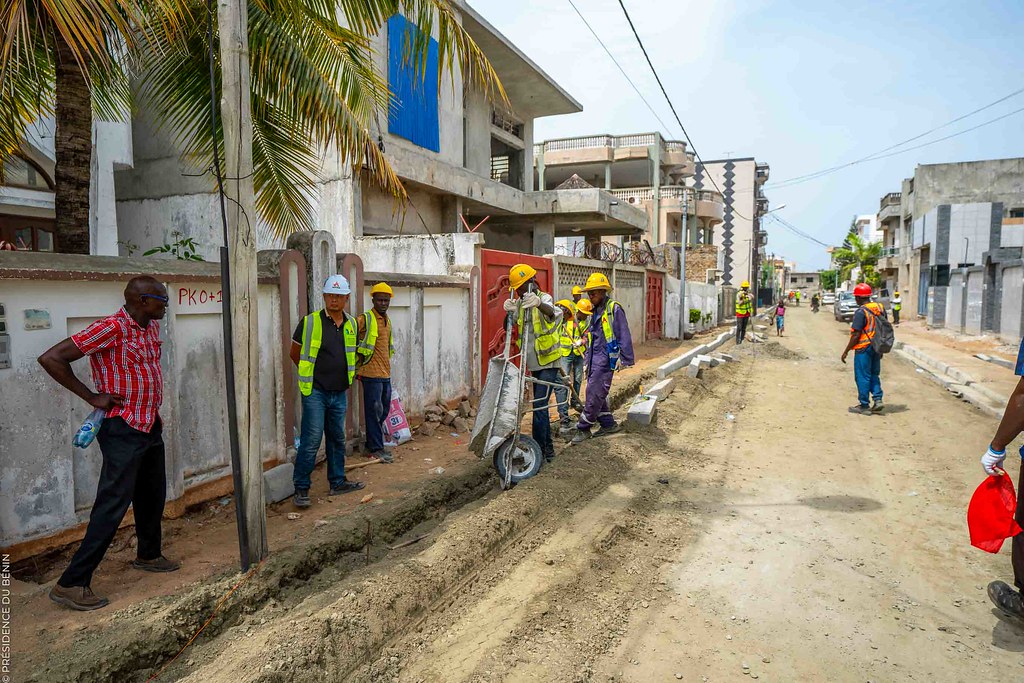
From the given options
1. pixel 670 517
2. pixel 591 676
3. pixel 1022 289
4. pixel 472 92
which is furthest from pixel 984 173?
pixel 591 676

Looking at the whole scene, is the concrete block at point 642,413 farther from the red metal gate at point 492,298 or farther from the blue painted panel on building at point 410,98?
the blue painted panel on building at point 410,98

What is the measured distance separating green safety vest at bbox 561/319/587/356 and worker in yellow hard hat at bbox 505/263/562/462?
0.68 feet

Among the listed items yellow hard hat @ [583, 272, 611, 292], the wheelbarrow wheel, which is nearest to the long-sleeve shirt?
yellow hard hat @ [583, 272, 611, 292]

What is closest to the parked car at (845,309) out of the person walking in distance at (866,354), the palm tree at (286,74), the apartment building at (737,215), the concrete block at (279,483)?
the apartment building at (737,215)

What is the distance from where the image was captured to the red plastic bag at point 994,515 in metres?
3.46

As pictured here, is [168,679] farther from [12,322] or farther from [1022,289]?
[1022,289]

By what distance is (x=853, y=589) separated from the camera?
388 cm

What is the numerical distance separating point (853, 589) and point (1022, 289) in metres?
17.5

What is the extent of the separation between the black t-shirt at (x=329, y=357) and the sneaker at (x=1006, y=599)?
15.8 feet

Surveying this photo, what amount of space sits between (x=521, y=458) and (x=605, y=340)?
223cm

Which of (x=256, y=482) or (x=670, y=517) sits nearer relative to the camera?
(x=256, y=482)

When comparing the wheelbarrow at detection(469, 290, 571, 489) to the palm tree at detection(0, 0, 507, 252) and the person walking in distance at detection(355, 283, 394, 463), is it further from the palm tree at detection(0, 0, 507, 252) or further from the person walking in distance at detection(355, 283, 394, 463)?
the palm tree at detection(0, 0, 507, 252)

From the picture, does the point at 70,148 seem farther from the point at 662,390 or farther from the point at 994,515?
the point at 662,390

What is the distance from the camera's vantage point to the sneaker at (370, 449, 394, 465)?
6.94m
